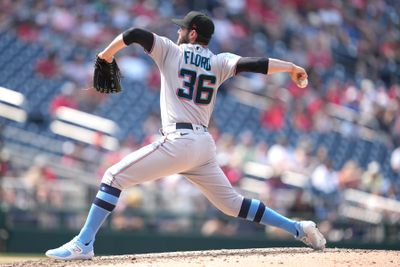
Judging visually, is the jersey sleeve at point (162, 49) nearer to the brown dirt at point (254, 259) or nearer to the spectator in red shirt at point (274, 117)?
the brown dirt at point (254, 259)

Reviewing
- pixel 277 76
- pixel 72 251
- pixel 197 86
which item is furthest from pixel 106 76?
pixel 277 76

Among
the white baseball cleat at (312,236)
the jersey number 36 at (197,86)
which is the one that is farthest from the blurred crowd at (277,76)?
the jersey number 36 at (197,86)

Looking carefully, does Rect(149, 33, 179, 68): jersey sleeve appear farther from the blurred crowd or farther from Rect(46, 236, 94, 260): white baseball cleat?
the blurred crowd

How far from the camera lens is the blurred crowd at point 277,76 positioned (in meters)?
11.5

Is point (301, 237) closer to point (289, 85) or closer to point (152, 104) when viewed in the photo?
point (152, 104)

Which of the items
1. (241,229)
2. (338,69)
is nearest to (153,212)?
(241,229)

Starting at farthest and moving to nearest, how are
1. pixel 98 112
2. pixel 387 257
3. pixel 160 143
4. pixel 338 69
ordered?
1. pixel 338 69
2. pixel 98 112
3. pixel 387 257
4. pixel 160 143

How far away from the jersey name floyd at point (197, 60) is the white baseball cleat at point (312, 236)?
138 cm

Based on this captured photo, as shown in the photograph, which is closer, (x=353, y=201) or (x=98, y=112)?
(x=353, y=201)

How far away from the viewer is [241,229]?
36.8ft

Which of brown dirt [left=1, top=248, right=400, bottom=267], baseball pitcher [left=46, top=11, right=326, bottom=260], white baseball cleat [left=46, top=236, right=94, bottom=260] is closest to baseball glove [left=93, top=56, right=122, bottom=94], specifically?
baseball pitcher [left=46, top=11, right=326, bottom=260]

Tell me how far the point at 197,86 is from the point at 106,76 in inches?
27.3

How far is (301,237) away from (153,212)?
504cm

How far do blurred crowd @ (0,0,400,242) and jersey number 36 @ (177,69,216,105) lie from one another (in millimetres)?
5344
